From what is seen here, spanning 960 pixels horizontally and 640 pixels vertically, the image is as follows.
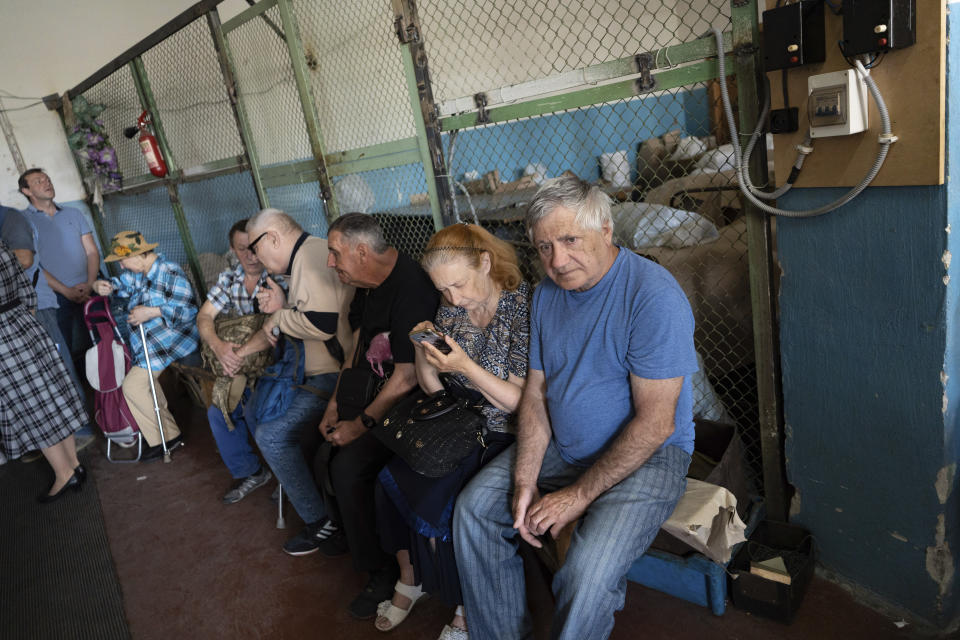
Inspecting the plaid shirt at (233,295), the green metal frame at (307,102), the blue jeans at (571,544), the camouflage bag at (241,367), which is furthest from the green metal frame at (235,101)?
the blue jeans at (571,544)

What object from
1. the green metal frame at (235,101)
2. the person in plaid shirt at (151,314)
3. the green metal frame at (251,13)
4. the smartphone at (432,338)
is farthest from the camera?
the person in plaid shirt at (151,314)

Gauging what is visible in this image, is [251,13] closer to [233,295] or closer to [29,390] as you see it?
[233,295]

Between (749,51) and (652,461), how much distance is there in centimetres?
120

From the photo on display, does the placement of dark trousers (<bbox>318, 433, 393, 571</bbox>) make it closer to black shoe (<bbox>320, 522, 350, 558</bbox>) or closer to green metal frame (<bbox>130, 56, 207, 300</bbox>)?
black shoe (<bbox>320, 522, 350, 558</bbox>)

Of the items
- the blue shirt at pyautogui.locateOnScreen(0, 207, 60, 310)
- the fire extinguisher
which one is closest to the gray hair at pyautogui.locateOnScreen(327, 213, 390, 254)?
the blue shirt at pyautogui.locateOnScreen(0, 207, 60, 310)

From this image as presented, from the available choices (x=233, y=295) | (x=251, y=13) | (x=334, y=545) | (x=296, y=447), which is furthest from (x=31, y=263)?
(x=334, y=545)

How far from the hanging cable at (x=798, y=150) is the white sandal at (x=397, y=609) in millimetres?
1792

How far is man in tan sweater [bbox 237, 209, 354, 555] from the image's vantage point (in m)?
2.79

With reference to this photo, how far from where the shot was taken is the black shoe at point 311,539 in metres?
2.86

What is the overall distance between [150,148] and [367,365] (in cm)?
321

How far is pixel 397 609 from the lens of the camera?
2.31 meters

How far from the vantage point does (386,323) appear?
246cm

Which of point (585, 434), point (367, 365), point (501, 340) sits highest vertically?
point (501, 340)

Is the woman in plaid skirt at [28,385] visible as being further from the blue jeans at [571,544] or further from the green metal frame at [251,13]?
the blue jeans at [571,544]
